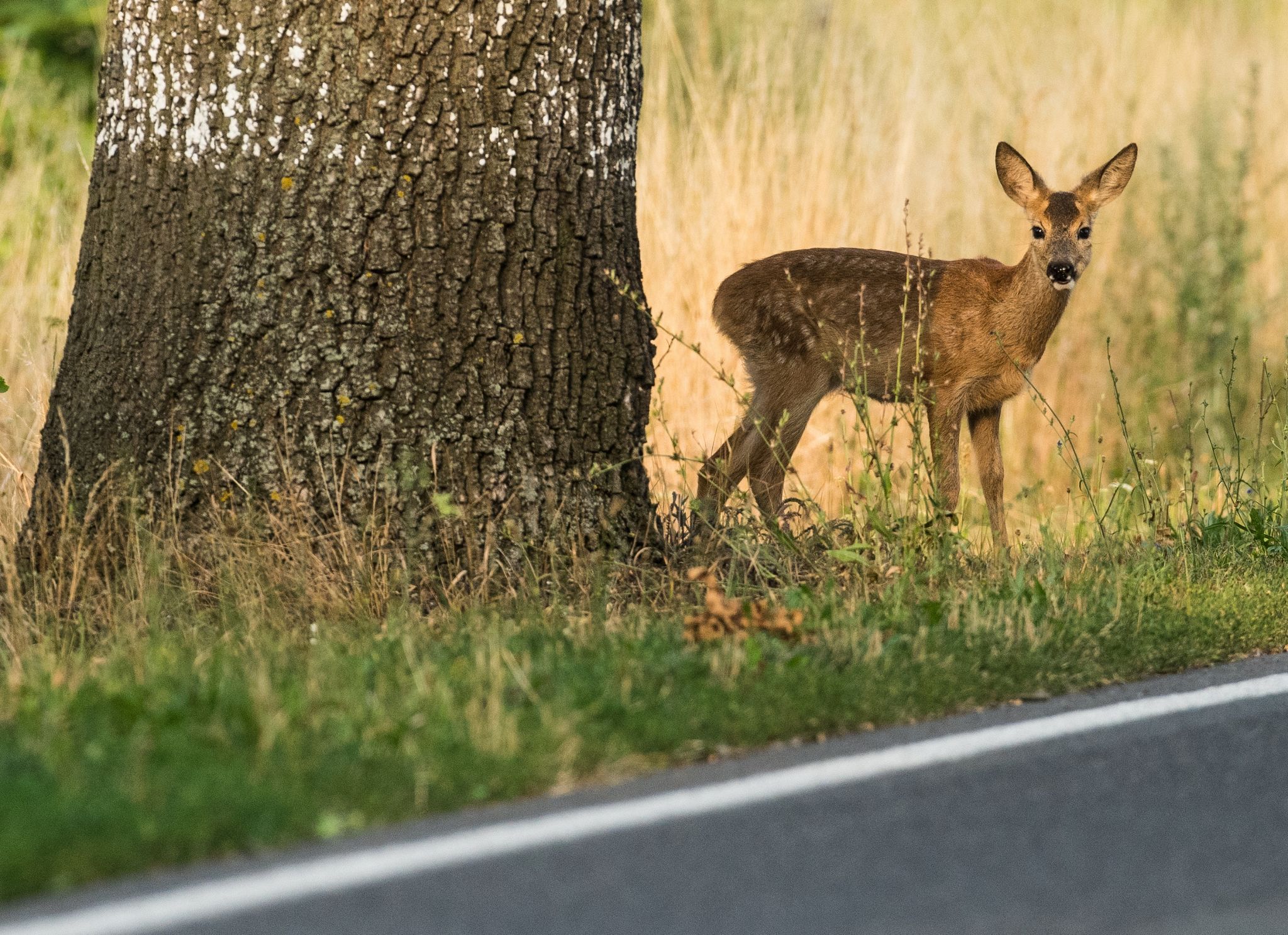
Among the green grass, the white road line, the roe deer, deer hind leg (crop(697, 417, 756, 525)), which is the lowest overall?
the white road line

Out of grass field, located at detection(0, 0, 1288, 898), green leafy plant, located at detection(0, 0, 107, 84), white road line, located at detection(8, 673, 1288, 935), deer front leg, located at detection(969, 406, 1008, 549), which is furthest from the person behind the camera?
green leafy plant, located at detection(0, 0, 107, 84)

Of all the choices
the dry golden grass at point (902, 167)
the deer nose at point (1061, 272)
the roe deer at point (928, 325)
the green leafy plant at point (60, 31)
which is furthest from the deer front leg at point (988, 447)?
the green leafy plant at point (60, 31)

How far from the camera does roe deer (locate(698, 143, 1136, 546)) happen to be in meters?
8.35

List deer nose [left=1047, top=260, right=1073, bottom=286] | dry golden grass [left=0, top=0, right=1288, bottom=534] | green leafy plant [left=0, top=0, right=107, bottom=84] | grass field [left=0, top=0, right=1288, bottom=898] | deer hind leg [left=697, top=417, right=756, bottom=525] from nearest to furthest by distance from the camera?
grass field [left=0, top=0, right=1288, bottom=898], deer hind leg [left=697, top=417, right=756, bottom=525], deer nose [left=1047, top=260, right=1073, bottom=286], dry golden grass [left=0, top=0, right=1288, bottom=534], green leafy plant [left=0, top=0, right=107, bottom=84]

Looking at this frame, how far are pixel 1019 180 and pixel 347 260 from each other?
3790 millimetres

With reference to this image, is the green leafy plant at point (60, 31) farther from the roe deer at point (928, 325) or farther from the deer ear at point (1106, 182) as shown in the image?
the deer ear at point (1106, 182)

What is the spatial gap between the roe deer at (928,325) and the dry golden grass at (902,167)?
17.7 inches

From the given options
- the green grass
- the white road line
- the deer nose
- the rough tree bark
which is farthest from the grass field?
the deer nose

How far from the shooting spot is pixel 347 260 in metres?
6.05

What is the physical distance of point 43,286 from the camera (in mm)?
9469

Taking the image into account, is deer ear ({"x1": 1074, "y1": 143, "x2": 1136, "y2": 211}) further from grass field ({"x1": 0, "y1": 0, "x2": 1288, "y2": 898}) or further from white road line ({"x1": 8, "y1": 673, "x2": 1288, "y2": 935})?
white road line ({"x1": 8, "y1": 673, "x2": 1288, "y2": 935})

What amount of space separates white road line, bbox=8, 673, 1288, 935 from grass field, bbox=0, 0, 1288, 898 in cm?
19

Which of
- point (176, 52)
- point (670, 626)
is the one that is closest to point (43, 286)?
point (176, 52)

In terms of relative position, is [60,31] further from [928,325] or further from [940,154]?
[928,325]
